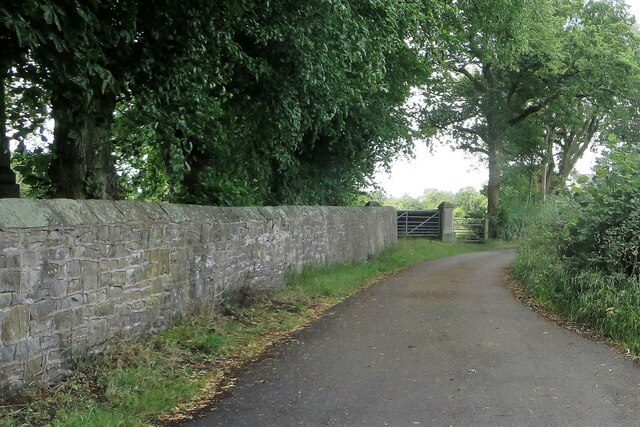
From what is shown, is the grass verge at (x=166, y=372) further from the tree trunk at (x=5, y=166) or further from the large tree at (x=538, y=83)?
the large tree at (x=538, y=83)

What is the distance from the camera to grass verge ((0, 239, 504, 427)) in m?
4.34

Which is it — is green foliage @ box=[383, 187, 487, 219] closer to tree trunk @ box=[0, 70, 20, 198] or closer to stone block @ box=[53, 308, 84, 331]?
tree trunk @ box=[0, 70, 20, 198]

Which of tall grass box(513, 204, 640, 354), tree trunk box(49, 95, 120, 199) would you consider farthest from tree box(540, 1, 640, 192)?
tree trunk box(49, 95, 120, 199)

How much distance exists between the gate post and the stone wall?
76.0 feet

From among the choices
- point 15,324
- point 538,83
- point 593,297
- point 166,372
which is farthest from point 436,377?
point 538,83

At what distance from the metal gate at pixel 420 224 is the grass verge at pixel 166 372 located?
78.6 feet

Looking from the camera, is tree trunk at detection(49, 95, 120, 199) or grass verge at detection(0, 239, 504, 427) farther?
tree trunk at detection(49, 95, 120, 199)

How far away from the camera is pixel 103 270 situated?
19.1 ft

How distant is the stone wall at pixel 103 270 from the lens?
15.0ft

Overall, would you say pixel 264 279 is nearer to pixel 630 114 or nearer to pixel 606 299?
pixel 606 299

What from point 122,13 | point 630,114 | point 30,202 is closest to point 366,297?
point 122,13

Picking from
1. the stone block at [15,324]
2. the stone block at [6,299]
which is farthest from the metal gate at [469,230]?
the stone block at [6,299]

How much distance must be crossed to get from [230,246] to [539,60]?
2247 cm

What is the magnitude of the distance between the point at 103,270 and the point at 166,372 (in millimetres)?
1212
